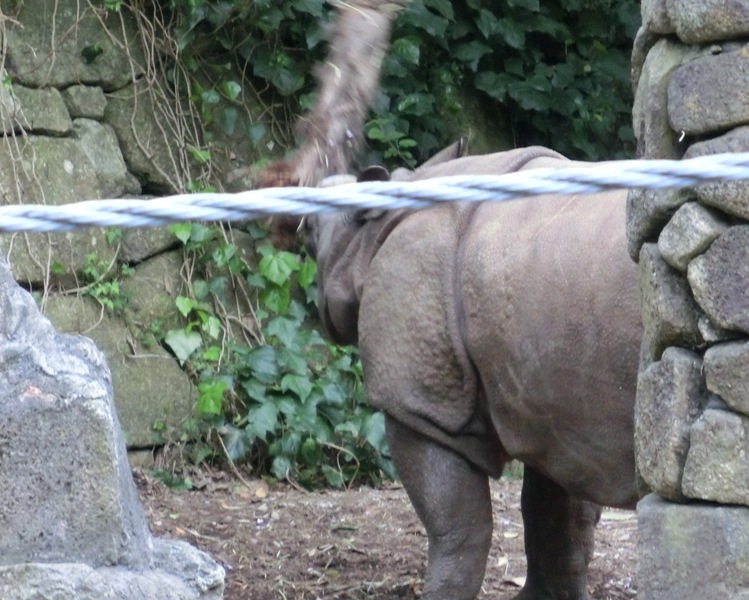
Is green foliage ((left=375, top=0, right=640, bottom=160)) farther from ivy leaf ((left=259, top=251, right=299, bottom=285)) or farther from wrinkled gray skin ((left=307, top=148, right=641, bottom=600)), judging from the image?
wrinkled gray skin ((left=307, top=148, right=641, bottom=600))

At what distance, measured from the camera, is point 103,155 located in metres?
6.38

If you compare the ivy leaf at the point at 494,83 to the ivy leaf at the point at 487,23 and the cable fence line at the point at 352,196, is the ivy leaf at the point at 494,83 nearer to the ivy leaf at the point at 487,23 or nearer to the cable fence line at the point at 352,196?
the ivy leaf at the point at 487,23

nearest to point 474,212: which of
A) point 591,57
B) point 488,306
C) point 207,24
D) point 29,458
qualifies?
point 488,306

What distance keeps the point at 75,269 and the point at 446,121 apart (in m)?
2.29

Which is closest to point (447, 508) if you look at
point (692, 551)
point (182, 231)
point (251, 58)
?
point (692, 551)

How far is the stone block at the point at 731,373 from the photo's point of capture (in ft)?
8.29

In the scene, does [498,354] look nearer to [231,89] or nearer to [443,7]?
[231,89]

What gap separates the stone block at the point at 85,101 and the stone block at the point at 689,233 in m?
4.32

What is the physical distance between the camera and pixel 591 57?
24.5 feet

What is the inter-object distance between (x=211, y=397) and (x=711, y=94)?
4053 millimetres

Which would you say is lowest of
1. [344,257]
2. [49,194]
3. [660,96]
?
[49,194]

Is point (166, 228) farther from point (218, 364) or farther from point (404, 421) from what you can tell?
point (404, 421)

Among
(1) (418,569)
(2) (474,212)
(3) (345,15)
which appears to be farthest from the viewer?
(1) (418,569)

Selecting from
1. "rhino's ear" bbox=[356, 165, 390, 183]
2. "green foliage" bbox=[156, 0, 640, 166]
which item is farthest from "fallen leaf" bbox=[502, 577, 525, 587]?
"green foliage" bbox=[156, 0, 640, 166]
